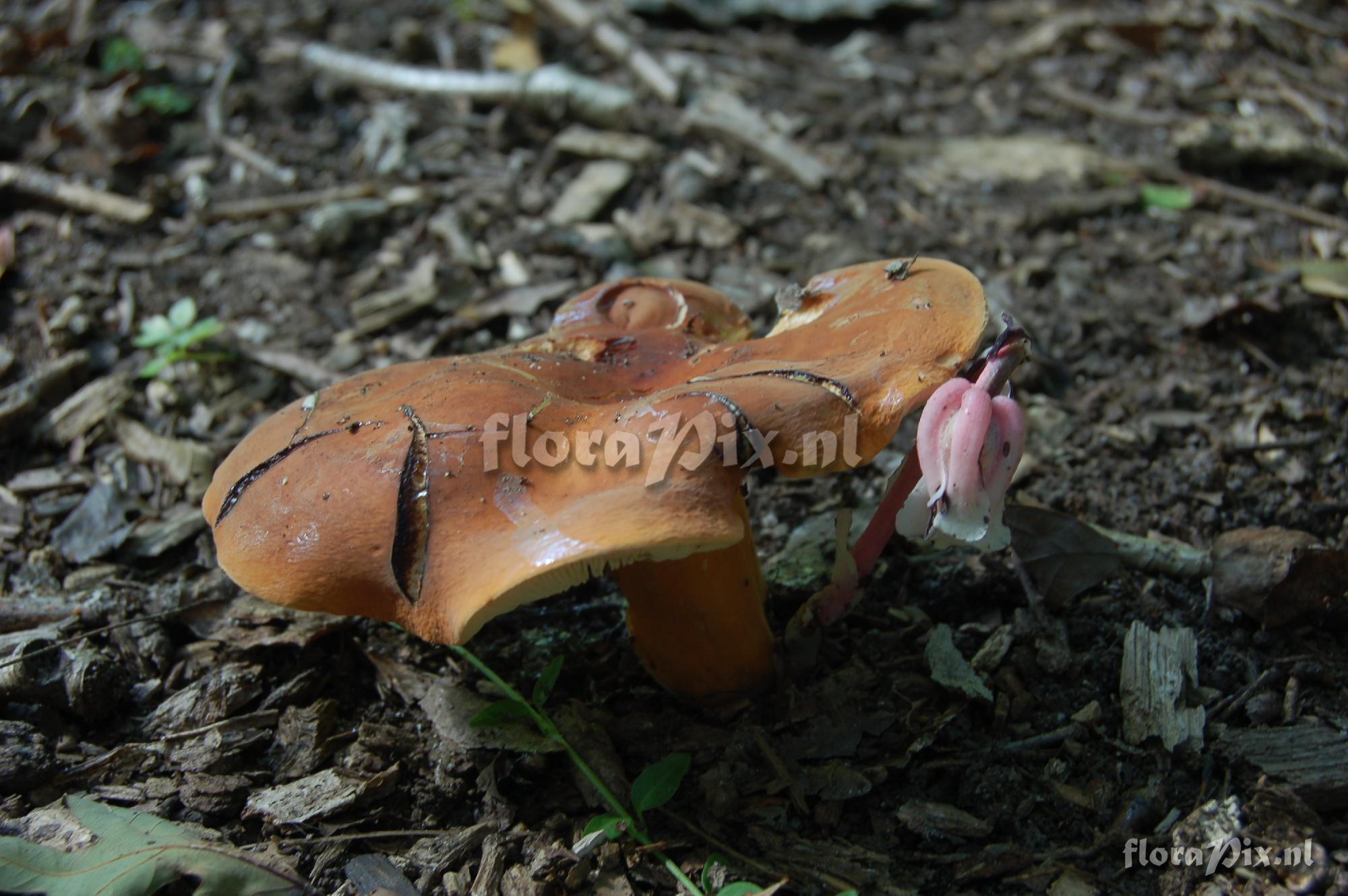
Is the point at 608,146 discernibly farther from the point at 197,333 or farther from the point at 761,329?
the point at 197,333

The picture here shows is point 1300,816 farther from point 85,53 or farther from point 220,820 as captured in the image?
point 85,53

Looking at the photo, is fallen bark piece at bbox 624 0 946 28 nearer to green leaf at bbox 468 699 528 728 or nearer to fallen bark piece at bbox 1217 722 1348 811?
green leaf at bbox 468 699 528 728

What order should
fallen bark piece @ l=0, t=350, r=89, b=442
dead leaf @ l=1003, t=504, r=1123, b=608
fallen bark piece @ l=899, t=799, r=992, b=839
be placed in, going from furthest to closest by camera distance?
fallen bark piece @ l=0, t=350, r=89, b=442 < dead leaf @ l=1003, t=504, r=1123, b=608 < fallen bark piece @ l=899, t=799, r=992, b=839

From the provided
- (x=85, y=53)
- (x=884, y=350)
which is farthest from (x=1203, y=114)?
(x=85, y=53)

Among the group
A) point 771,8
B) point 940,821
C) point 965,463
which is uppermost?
point 771,8

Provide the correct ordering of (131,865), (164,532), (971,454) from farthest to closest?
(164,532), (131,865), (971,454)

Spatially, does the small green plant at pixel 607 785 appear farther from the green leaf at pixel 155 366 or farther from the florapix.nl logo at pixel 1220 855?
the green leaf at pixel 155 366

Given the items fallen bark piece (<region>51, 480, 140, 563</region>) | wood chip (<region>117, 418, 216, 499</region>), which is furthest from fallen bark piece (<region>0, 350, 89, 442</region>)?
fallen bark piece (<region>51, 480, 140, 563</region>)

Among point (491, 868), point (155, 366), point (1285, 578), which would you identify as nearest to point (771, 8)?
point (155, 366)

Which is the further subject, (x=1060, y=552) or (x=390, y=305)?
(x=390, y=305)
